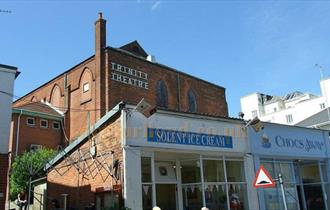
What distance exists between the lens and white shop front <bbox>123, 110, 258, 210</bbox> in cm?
1354

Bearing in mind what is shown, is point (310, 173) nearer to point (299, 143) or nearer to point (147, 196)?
point (299, 143)

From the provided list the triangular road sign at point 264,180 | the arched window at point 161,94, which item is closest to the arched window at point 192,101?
the arched window at point 161,94

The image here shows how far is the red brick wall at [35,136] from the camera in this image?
33.1 metres

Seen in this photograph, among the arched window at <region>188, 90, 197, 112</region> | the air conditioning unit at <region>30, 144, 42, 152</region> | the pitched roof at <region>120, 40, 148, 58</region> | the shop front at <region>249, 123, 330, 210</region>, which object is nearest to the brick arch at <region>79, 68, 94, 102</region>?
the air conditioning unit at <region>30, 144, 42, 152</region>

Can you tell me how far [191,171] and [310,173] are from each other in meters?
8.67

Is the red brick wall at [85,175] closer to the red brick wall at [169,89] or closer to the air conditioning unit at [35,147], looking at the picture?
the red brick wall at [169,89]

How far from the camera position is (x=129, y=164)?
13148 millimetres

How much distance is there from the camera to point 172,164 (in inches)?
634

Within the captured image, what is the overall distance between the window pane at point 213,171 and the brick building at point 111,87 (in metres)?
15.3

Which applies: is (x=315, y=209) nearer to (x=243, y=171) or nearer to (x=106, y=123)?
(x=243, y=171)

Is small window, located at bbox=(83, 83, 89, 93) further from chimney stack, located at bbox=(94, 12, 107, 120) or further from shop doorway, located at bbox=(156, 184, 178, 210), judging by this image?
shop doorway, located at bbox=(156, 184, 178, 210)

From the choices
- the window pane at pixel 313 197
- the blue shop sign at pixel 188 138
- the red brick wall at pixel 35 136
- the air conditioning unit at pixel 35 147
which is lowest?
the window pane at pixel 313 197

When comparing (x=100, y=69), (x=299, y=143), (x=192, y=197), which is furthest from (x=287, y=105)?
(x=192, y=197)

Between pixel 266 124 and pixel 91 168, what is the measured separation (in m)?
9.06
